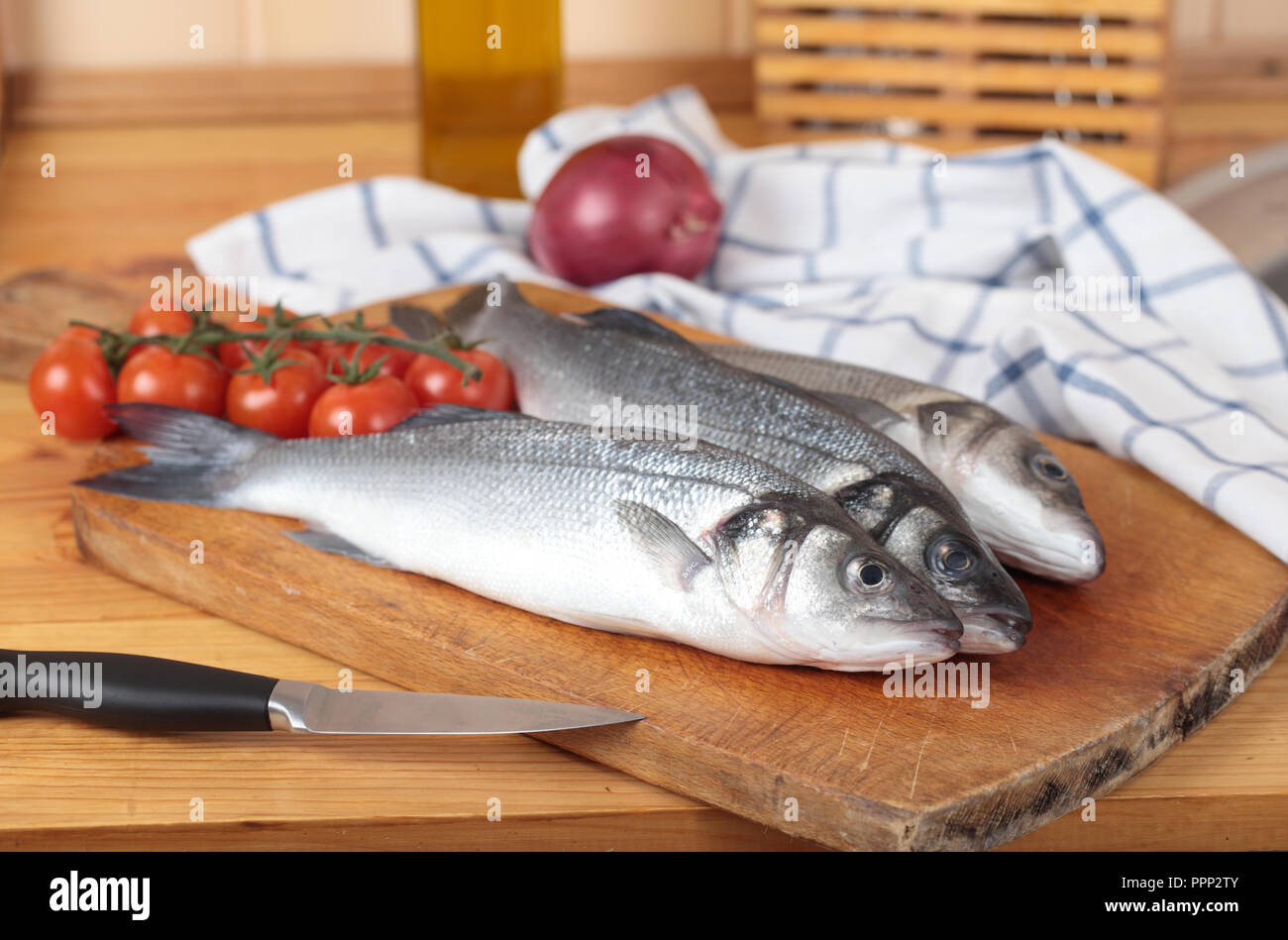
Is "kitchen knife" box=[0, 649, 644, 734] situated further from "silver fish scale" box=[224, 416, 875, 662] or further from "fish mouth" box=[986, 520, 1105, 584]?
"fish mouth" box=[986, 520, 1105, 584]

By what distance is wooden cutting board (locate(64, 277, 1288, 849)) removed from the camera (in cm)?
87

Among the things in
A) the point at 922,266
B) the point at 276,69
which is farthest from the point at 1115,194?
the point at 276,69

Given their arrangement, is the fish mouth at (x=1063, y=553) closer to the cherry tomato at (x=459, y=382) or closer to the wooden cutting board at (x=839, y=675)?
the wooden cutting board at (x=839, y=675)

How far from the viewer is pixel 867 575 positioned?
35.1 inches

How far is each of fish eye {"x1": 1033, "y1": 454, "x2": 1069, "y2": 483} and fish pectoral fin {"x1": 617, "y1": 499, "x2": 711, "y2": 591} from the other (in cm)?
31

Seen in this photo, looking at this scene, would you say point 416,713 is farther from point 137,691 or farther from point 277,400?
point 277,400

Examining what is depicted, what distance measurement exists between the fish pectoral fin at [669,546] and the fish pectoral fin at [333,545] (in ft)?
0.76

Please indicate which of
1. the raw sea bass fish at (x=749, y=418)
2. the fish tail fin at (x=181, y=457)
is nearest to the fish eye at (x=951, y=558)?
the raw sea bass fish at (x=749, y=418)

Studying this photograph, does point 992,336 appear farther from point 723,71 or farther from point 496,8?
point 723,71

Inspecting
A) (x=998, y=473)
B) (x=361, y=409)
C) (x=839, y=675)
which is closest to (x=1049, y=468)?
(x=998, y=473)

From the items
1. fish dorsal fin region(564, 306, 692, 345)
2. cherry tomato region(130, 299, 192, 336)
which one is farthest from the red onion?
cherry tomato region(130, 299, 192, 336)

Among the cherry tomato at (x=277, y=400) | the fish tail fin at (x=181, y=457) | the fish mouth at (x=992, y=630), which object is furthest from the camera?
the cherry tomato at (x=277, y=400)

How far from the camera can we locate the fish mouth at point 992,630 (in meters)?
0.94

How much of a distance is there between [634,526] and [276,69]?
173 centimetres
